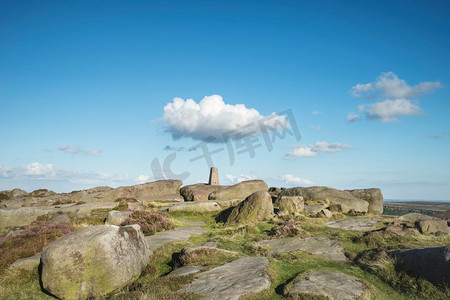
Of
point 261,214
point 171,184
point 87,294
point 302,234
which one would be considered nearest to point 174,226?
point 261,214

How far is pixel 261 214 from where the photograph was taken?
22.0 meters

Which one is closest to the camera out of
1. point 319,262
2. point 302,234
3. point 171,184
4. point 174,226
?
point 319,262

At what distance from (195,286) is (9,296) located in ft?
19.9

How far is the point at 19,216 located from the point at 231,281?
22.1m

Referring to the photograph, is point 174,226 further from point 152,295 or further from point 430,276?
point 430,276

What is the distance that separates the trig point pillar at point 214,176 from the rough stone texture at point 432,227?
27.4 m

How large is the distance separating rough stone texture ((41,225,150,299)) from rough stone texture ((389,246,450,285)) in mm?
9662

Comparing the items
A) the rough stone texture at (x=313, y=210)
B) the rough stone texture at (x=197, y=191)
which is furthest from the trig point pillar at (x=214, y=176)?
the rough stone texture at (x=313, y=210)

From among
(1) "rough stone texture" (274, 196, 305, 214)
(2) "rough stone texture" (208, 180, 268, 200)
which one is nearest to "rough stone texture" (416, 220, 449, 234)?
(1) "rough stone texture" (274, 196, 305, 214)

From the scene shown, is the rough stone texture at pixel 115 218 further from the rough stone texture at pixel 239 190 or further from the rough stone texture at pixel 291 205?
the rough stone texture at pixel 239 190

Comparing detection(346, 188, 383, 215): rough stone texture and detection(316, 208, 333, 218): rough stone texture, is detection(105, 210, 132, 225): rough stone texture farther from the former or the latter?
detection(346, 188, 383, 215): rough stone texture

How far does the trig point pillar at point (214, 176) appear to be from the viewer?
42359mm

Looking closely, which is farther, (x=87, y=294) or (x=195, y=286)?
(x=87, y=294)

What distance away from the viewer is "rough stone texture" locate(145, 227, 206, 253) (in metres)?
14.5
